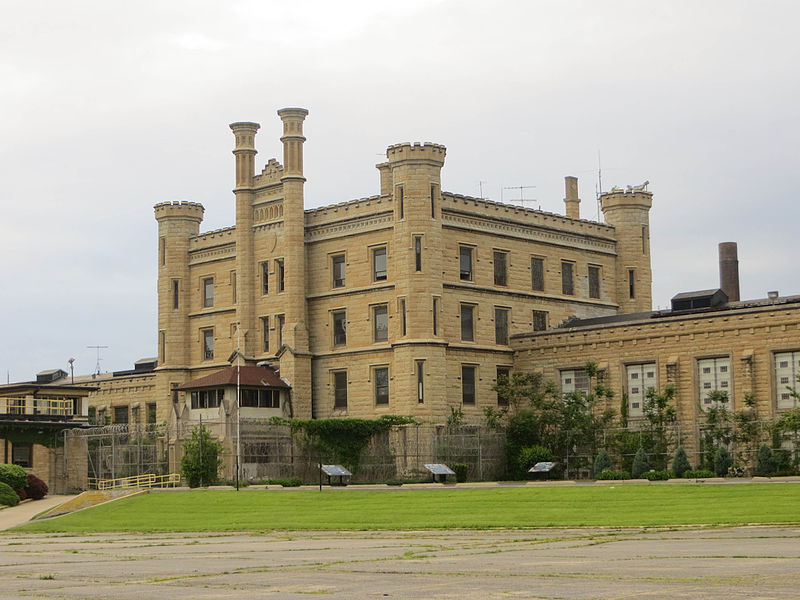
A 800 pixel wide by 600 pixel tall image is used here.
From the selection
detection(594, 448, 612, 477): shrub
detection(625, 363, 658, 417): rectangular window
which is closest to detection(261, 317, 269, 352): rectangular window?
detection(625, 363, 658, 417): rectangular window

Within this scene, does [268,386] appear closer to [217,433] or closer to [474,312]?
[217,433]

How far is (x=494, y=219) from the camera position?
73.0m

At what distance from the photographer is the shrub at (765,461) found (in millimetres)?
55969

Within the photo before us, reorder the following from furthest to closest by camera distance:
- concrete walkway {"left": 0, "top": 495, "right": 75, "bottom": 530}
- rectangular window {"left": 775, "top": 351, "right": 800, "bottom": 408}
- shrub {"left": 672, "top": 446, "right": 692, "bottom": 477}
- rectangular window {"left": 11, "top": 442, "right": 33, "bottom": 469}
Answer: rectangular window {"left": 11, "top": 442, "right": 33, "bottom": 469}, rectangular window {"left": 775, "top": 351, "right": 800, "bottom": 408}, shrub {"left": 672, "top": 446, "right": 692, "bottom": 477}, concrete walkway {"left": 0, "top": 495, "right": 75, "bottom": 530}

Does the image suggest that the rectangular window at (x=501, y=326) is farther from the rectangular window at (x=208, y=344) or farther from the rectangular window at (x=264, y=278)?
the rectangular window at (x=208, y=344)

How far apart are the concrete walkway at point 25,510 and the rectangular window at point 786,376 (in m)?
35.4

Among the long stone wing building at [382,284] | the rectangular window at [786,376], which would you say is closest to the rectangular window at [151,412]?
the long stone wing building at [382,284]

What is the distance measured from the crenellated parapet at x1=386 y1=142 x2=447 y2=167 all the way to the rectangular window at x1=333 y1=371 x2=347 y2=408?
42.1 ft

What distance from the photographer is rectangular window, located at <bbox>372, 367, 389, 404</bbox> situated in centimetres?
7000

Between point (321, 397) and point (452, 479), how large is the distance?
42.0 ft

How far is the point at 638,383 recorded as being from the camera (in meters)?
65.9

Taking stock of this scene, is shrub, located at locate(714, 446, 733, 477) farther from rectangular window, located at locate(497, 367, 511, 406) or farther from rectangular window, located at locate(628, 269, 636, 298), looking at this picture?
rectangular window, located at locate(628, 269, 636, 298)

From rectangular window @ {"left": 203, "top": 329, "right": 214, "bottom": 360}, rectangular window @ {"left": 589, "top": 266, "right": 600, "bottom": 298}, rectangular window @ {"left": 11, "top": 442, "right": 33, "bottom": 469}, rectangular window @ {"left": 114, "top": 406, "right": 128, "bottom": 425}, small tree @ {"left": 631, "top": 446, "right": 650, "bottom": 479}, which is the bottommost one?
small tree @ {"left": 631, "top": 446, "right": 650, "bottom": 479}


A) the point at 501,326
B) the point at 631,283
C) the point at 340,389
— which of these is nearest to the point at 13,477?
the point at 340,389
